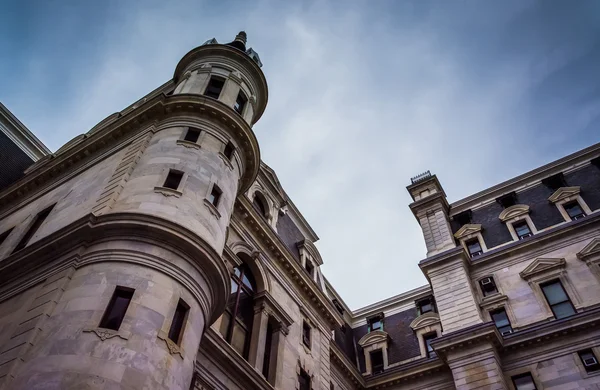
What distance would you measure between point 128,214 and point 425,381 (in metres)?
22.3

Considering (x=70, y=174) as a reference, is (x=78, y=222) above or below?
below

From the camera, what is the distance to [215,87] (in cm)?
2764

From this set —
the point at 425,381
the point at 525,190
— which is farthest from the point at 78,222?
the point at 525,190

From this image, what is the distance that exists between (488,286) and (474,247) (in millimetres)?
4407

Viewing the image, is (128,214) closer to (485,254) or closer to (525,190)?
(485,254)

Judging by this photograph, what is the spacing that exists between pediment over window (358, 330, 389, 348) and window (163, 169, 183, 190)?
22481 mm

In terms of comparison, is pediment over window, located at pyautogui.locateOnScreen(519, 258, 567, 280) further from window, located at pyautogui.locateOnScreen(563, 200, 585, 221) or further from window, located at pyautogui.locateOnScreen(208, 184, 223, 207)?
window, located at pyautogui.locateOnScreen(208, 184, 223, 207)

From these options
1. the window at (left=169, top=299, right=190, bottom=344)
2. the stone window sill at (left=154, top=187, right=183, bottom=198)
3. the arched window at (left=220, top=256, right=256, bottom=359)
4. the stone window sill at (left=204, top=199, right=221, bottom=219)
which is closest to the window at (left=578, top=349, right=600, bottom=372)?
the arched window at (left=220, top=256, right=256, bottom=359)

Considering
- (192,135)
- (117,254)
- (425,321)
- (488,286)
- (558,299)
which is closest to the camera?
(117,254)

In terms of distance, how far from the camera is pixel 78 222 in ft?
54.9

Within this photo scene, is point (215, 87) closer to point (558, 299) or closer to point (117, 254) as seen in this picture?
point (117, 254)

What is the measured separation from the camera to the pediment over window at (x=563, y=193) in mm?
35500

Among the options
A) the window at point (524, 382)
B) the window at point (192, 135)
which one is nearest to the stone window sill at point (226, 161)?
the window at point (192, 135)

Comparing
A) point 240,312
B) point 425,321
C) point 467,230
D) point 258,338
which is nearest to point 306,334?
point 258,338
